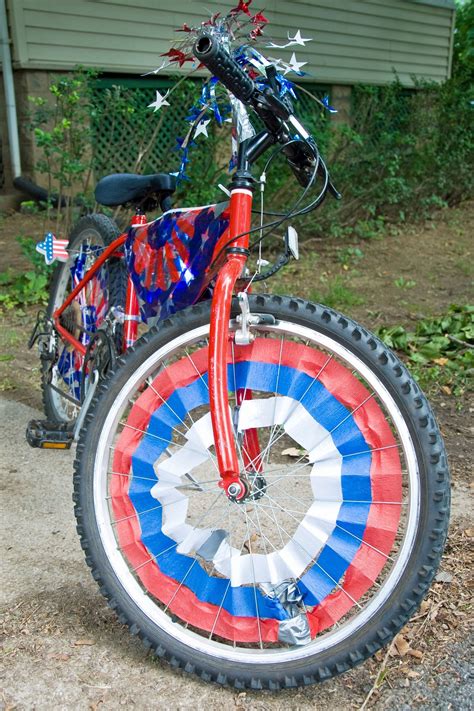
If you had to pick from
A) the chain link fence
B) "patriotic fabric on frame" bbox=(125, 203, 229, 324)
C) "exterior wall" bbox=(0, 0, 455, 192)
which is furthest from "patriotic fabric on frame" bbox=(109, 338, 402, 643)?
"exterior wall" bbox=(0, 0, 455, 192)

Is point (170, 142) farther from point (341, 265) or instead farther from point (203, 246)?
point (203, 246)

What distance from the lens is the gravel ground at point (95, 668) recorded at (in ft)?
6.24

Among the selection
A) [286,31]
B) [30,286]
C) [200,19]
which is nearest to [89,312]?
[30,286]

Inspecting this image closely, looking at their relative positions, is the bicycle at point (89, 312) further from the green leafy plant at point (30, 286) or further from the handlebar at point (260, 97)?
the green leafy plant at point (30, 286)

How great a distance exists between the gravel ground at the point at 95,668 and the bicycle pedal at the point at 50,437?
0.40m

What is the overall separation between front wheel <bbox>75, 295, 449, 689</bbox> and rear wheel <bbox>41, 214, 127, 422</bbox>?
681mm

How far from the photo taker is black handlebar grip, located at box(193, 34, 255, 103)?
68.4 inches

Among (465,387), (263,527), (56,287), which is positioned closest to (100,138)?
(56,287)

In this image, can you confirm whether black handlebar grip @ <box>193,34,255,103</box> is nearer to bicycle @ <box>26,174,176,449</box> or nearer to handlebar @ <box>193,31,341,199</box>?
handlebar @ <box>193,31,341,199</box>

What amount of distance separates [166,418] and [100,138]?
18.2 ft

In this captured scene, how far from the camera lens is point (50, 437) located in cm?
290

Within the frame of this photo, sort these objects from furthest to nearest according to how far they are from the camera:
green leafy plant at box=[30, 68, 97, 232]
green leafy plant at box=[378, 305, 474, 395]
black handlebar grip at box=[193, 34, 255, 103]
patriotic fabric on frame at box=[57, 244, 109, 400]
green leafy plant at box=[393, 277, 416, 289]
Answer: green leafy plant at box=[393, 277, 416, 289] → green leafy plant at box=[30, 68, 97, 232] → green leafy plant at box=[378, 305, 474, 395] → patriotic fabric on frame at box=[57, 244, 109, 400] → black handlebar grip at box=[193, 34, 255, 103]

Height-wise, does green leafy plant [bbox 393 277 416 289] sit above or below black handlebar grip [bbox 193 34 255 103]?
below

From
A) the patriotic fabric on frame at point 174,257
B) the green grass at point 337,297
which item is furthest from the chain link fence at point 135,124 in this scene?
the patriotic fabric on frame at point 174,257
